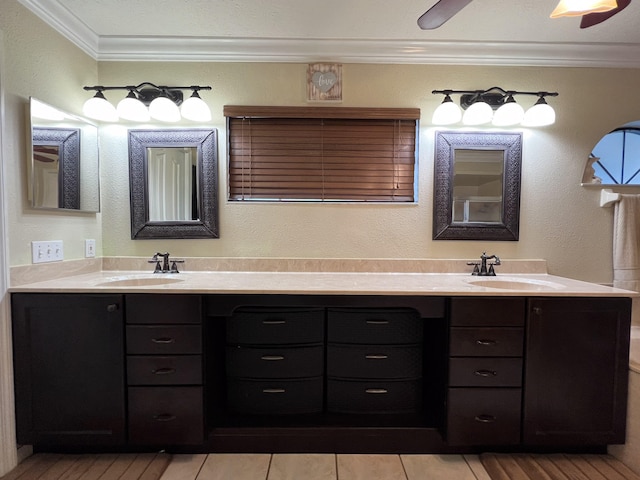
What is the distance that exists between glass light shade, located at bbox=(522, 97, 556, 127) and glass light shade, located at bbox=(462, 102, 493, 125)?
0.74ft

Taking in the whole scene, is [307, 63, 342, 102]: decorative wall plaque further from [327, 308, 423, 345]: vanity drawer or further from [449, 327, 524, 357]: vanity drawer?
[449, 327, 524, 357]: vanity drawer

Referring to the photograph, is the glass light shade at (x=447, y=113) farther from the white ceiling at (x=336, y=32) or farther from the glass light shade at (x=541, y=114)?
the glass light shade at (x=541, y=114)

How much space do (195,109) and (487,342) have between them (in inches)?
79.5

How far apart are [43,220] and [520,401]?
2553 mm

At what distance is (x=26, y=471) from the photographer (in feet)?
4.68

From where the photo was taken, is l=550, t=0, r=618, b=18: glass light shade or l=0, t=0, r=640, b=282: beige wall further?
l=0, t=0, r=640, b=282: beige wall

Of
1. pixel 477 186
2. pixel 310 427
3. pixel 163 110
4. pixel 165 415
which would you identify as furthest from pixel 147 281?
pixel 477 186

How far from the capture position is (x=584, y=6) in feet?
3.55

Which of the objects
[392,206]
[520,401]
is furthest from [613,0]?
[520,401]

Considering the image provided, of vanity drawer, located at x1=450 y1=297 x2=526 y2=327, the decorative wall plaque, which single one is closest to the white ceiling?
the decorative wall plaque

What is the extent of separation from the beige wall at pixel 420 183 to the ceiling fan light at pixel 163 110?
0.21m

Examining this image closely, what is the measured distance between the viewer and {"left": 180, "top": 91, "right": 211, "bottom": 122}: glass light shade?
1838mm

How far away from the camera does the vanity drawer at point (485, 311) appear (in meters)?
1.46

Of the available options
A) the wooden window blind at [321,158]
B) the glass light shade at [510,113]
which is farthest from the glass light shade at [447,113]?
the glass light shade at [510,113]
